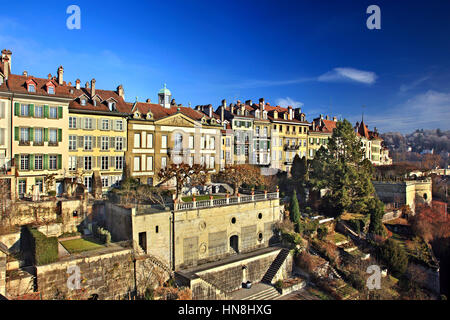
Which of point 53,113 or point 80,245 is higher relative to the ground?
point 53,113

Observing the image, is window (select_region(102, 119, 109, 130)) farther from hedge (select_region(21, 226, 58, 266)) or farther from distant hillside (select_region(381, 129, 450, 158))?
distant hillside (select_region(381, 129, 450, 158))

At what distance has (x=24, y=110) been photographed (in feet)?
98.1

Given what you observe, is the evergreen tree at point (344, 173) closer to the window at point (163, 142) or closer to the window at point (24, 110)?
the window at point (163, 142)

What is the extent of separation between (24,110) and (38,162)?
528 cm

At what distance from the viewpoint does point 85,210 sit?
89.4 feet

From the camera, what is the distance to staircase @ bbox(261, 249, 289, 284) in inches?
1105

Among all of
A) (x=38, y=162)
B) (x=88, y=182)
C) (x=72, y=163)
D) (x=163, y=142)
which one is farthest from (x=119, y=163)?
(x=38, y=162)

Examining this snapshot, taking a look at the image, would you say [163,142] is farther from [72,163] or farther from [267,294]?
[267,294]

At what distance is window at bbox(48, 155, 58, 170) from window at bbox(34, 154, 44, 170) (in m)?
0.73

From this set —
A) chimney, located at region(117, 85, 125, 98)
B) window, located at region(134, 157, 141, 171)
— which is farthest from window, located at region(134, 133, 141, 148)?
chimney, located at region(117, 85, 125, 98)

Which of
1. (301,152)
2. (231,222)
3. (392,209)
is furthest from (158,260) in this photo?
(301,152)

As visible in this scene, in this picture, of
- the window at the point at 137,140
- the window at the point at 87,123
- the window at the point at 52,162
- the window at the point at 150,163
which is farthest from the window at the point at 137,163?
the window at the point at 52,162
